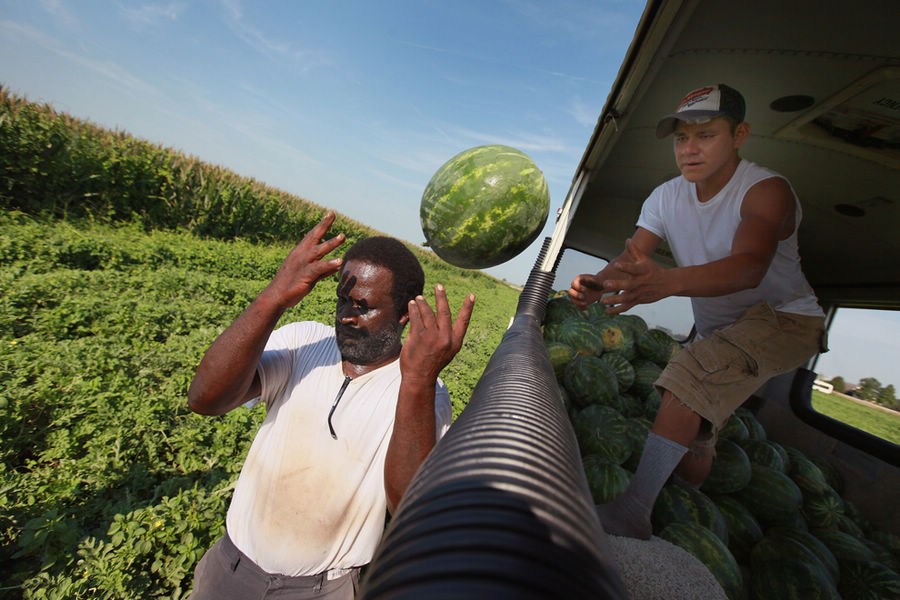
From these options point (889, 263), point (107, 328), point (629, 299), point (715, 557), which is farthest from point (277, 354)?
point (889, 263)

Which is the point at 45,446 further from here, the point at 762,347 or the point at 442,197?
the point at 762,347

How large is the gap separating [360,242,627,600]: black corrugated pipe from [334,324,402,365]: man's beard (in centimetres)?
97

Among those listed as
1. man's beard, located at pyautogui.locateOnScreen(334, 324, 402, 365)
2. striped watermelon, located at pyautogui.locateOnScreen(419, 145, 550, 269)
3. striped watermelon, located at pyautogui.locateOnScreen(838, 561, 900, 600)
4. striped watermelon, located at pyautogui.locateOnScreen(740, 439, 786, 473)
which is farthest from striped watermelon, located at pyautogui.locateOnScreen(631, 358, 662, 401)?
man's beard, located at pyautogui.locateOnScreen(334, 324, 402, 365)

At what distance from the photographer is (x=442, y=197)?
277 centimetres

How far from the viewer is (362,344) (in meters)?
1.98

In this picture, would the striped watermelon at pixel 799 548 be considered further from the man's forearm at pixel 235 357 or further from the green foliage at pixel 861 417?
the green foliage at pixel 861 417

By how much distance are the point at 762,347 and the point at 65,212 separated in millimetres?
13570

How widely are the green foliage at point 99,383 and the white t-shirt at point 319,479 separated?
3.02ft

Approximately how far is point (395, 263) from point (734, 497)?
321 cm

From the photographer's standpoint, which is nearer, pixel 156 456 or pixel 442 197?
pixel 442 197

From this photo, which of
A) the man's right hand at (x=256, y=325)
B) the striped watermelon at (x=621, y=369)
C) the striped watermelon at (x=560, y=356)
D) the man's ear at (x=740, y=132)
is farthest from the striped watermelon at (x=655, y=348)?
the man's right hand at (x=256, y=325)

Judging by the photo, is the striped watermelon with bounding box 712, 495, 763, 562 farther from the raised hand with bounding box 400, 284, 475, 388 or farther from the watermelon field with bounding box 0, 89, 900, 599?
the raised hand with bounding box 400, 284, 475, 388

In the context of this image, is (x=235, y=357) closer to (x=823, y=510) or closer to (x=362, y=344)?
(x=362, y=344)

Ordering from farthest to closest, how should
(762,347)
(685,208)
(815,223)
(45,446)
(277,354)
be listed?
(815,223), (45,446), (685,208), (762,347), (277,354)
